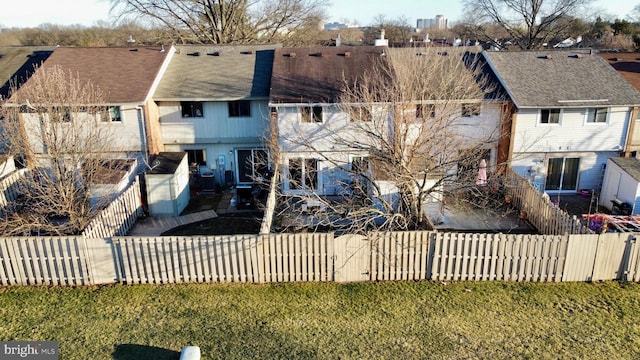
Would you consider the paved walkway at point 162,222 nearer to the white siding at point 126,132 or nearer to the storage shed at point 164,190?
the storage shed at point 164,190

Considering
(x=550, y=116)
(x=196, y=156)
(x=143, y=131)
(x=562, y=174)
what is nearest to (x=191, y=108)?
(x=196, y=156)

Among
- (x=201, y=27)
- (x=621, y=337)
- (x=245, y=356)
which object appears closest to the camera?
(x=245, y=356)

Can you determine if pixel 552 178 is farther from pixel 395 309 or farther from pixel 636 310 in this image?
pixel 395 309

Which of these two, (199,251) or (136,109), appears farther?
(136,109)

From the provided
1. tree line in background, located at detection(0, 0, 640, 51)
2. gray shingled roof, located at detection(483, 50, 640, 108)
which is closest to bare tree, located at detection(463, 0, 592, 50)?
tree line in background, located at detection(0, 0, 640, 51)

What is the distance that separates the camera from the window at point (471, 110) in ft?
62.4

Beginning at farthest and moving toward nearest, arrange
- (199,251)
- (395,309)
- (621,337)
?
(199,251) < (395,309) < (621,337)

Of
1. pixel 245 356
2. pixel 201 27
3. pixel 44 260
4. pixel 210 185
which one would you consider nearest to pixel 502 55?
pixel 210 185

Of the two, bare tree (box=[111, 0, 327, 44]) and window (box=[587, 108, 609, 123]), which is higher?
bare tree (box=[111, 0, 327, 44])

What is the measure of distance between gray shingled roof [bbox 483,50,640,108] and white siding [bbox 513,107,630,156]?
561mm

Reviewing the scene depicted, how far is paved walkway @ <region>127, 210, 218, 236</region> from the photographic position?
1622 cm

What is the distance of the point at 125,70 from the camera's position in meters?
21.5

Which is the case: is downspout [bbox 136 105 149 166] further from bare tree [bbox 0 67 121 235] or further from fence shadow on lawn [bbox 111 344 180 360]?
fence shadow on lawn [bbox 111 344 180 360]

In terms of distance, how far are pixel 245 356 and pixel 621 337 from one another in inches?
327
